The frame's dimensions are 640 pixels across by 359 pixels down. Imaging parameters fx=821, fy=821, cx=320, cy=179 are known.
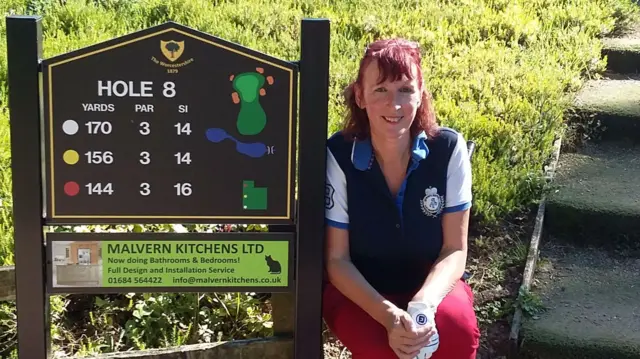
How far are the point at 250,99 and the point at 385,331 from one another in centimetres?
95

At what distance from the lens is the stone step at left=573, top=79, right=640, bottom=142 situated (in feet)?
17.8

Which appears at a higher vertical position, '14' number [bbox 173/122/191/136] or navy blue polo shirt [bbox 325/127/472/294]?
'14' number [bbox 173/122/191/136]

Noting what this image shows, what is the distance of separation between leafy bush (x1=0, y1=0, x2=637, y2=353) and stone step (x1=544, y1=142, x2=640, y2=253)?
16 cm

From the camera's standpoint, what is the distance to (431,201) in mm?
3053

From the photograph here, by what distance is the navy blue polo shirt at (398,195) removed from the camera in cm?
304

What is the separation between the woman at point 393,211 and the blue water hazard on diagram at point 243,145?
32 cm

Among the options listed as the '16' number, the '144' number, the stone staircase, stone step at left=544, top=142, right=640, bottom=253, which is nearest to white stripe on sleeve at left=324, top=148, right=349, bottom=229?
the '16' number

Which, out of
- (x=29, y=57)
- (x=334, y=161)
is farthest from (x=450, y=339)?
(x=29, y=57)

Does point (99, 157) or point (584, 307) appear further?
point (584, 307)

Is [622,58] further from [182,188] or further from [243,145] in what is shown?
[182,188]

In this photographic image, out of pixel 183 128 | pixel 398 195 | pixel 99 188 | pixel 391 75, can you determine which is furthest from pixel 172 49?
pixel 398 195

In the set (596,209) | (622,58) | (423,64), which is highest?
(622,58)

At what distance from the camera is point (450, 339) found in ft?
9.53

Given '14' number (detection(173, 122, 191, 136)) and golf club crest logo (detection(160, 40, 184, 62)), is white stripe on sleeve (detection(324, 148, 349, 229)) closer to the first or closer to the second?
'14' number (detection(173, 122, 191, 136))
